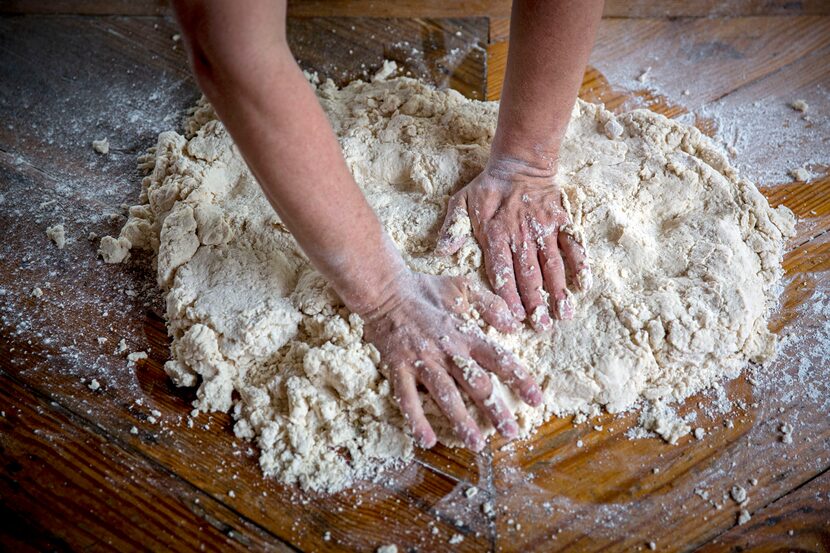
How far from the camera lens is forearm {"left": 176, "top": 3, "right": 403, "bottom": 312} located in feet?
2.80

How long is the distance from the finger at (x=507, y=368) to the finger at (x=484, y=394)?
21 mm

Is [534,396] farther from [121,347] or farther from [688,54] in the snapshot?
[688,54]

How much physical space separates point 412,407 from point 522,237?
0.37 meters

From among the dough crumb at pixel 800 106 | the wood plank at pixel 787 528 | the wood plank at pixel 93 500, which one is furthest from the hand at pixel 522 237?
the dough crumb at pixel 800 106

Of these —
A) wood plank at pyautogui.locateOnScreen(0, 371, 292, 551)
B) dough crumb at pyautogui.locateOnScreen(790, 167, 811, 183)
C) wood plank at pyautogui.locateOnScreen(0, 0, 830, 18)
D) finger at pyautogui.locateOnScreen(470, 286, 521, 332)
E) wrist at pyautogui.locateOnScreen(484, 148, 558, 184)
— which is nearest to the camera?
wood plank at pyautogui.locateOnScreen(0, 371, 292, 551)

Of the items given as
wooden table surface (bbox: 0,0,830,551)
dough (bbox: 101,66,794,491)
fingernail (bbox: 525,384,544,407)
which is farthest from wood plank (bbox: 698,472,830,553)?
fingernail (bbox: 525,384,544,407)

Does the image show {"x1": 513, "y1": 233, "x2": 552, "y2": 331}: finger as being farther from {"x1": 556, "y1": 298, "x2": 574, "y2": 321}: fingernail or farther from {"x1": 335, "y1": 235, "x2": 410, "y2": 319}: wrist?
{"x1": 335, "y1": 235, "x2": 410, "y2": 319}: wrist

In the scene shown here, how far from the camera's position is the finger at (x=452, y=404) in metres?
1.04

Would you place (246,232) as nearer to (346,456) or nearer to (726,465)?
(346,456)

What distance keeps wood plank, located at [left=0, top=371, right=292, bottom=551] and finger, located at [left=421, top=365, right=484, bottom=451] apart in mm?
301

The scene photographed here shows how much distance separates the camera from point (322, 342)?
44.6 inches

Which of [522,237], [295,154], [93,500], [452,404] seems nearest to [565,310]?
[522,237]

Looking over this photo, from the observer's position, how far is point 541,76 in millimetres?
1207

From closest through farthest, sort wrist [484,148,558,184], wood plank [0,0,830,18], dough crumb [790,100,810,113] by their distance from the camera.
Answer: wrist [484,148,558,184] < dough crumb [790,100,810,113] < wood plank [0,0,830,18]
